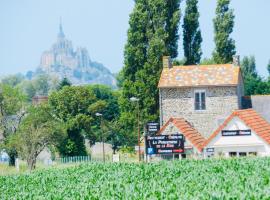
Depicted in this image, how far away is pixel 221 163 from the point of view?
44.2 meters

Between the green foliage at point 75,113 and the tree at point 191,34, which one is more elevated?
the tree at point 191,34

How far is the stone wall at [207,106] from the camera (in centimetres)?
6700

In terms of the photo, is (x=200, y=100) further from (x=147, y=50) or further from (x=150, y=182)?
(x=150, y=182)

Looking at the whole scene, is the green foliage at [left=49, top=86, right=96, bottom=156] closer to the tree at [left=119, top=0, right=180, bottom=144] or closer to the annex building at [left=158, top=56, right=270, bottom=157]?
the tree at [left=119, top=0, right=180, bottom=144]

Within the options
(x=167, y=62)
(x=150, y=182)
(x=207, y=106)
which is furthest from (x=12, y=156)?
(x=150, y=182)

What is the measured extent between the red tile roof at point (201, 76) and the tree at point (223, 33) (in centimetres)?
1157

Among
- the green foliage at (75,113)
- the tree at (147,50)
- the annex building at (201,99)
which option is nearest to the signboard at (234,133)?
the annex building at (201,99)

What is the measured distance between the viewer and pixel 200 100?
6775cm

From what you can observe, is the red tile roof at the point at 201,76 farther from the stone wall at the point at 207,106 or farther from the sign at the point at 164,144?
→ the sign at the point at 164,144

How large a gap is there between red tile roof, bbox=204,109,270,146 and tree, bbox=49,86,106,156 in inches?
1083

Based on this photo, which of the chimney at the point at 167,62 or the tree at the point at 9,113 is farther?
the tree at the point at 9,113

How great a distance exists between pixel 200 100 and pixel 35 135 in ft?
53.3

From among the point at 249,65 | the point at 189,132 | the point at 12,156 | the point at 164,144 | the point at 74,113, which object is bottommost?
the point at 12,156

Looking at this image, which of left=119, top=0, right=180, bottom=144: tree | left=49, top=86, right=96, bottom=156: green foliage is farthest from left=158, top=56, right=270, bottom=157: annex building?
left=49, top=86, right=96, bottom=156: green foliage
